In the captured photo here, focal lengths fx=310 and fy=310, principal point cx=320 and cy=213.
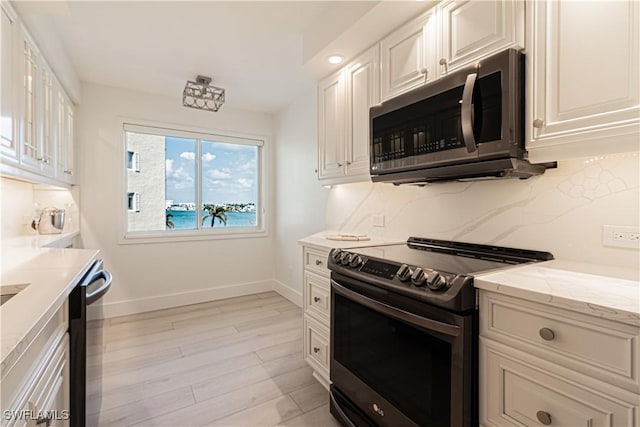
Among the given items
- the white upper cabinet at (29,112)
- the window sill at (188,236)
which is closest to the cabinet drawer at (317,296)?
the white upper cabinet at (29,112)

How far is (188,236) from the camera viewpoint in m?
4.06

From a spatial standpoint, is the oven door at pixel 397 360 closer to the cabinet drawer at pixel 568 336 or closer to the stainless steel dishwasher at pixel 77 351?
the cabinet drawer at pixel 568 336

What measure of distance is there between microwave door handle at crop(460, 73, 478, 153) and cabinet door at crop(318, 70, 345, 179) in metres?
1.13

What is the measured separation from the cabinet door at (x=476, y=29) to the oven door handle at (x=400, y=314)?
1.20m

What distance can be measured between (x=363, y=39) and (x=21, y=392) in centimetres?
231

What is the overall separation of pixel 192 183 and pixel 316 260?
2734 mm

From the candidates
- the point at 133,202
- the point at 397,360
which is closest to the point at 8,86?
the point at 133,202

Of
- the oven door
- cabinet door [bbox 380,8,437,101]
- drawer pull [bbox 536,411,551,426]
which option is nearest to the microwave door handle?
cabinet door [bbox 380,8,437,101]

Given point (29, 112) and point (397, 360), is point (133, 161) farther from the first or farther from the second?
point (397, 360)

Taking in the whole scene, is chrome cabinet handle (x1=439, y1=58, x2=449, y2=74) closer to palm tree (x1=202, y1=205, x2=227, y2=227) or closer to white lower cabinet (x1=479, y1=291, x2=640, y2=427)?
white lower cabinet (x1=479, y1=291, x2=640, y2=427)

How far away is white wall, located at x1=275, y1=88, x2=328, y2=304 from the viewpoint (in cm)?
364

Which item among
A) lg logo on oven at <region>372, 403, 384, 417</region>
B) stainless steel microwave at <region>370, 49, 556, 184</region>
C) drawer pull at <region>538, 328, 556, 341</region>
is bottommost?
lg logo on oven at <region>372, 403, 384, 417</region>

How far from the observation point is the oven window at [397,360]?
122cm

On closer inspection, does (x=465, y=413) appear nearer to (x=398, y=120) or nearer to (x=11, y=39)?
(x=398, y=120)
